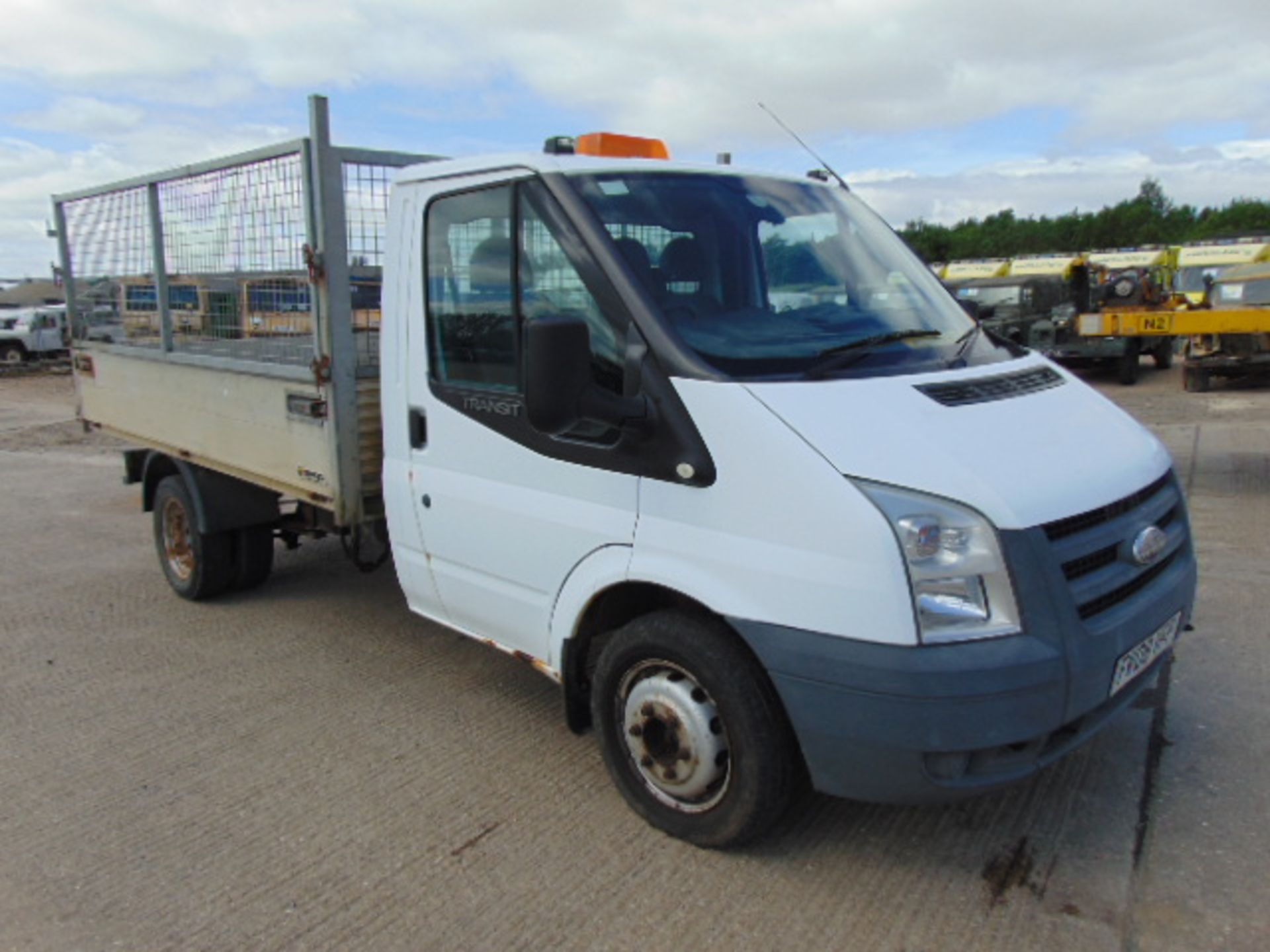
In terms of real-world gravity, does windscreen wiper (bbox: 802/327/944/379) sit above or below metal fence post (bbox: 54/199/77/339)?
below

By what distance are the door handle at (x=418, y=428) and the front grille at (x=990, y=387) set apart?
1.88 metres

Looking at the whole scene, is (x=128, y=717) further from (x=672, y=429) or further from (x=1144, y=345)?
Answer: (x=1144, y=345)

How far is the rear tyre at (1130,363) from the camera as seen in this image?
1683cm

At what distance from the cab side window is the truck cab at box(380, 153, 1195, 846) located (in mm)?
13

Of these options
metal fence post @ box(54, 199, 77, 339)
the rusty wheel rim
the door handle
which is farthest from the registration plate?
metal fence post @ box(54, 199, 77, 339)

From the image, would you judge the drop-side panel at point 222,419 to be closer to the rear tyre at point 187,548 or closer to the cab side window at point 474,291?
the rear tyre at point 187,548

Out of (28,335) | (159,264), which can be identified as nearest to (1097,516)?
(159,264)

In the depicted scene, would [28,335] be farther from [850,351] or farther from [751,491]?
[751,491]

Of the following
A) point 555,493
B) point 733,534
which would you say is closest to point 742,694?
point 733,534

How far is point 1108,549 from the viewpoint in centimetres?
289

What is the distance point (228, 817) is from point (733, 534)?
6.96 ft

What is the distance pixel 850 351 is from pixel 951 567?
Answer: 2.79 ft

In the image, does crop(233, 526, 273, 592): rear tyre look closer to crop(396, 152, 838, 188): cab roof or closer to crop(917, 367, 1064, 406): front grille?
crop(396, 152, 838, 188): cab roof

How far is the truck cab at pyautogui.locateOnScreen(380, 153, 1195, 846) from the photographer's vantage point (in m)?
2.63
